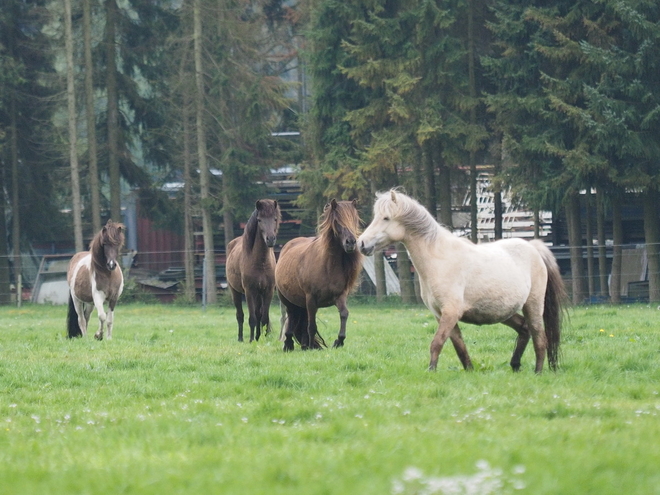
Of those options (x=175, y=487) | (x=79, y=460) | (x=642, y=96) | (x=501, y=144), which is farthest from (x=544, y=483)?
(x=501, y=144)

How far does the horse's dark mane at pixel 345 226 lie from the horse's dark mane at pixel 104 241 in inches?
178

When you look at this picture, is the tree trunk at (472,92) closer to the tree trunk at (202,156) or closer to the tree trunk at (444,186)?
the tree trunk at (444,186)

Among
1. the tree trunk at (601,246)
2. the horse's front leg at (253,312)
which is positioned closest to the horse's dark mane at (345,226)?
the horse's front leg at (253,312)

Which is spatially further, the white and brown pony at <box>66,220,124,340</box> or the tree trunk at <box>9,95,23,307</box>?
the tree trunk at <box>9,95,23,307</box>

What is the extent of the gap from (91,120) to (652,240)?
2026 centimetres

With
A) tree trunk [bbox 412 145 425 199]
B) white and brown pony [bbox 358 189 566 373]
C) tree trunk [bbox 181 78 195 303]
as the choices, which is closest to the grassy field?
white and brown pony [bbox 358 189 566 373]

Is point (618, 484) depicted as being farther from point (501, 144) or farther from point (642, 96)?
point (501, 144)

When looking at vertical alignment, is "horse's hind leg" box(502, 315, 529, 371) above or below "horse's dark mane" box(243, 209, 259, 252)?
below

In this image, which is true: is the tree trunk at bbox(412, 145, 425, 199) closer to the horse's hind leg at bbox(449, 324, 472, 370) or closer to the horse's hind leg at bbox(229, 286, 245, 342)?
the horse's hind leg at bbox(229, 286, 245, 342)

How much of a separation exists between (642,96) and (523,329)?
15828 mm

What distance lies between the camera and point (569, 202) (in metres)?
25.2

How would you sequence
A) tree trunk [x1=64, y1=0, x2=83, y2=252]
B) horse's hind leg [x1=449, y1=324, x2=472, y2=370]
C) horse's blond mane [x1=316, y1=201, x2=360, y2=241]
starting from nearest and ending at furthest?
1. horse's hind leg [x1=449, y1=324, x2=472, y2=370]
2. horse's blond mane [x1=316, y1=201, x2=360, y2=241]
3. tree trunk [x1=64, y1=0, x2=83, y2=252]

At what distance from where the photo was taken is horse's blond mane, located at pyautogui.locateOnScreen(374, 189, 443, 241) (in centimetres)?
865

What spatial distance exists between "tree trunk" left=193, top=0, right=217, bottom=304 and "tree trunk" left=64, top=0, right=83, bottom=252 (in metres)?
4.39
